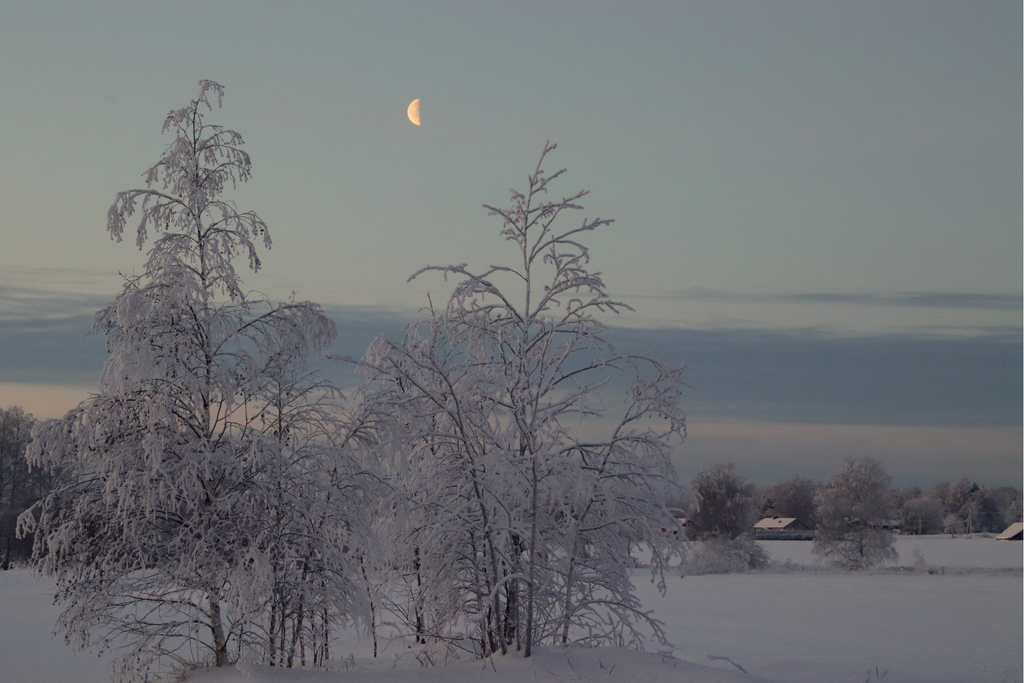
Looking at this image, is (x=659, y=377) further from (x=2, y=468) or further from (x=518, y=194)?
(x=2, y=468)

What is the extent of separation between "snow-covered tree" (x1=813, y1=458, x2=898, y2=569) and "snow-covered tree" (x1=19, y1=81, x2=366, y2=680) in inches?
1726

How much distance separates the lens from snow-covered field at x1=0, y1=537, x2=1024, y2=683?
10.5 metres

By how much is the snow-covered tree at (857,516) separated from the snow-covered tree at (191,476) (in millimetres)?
43831

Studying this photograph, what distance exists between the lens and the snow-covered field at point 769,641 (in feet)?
34.3

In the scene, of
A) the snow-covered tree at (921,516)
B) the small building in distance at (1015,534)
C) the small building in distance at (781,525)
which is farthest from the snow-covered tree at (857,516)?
the snow-covered tree at (921,516)

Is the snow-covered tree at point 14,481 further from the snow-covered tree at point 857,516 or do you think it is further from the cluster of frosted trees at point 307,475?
the snow-covered tree at point 857,516

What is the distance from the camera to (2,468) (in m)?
42.2

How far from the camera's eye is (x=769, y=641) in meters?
22.4

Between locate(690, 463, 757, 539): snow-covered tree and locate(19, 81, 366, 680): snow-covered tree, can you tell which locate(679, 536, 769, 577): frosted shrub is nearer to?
locate(690, 463, 757, 539): snow-covered tree

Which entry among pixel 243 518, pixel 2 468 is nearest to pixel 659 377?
pixel 243 518

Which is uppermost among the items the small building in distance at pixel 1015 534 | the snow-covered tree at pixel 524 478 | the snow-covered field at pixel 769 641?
the snow-covered tree at pixel 524 478

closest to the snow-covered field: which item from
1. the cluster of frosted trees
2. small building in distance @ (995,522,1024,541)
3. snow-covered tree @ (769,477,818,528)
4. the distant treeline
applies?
the cluster of frosted trees

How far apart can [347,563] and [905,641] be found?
58.6 feet

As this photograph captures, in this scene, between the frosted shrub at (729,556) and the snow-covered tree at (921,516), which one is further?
the snow-covered tree at (921,516)
